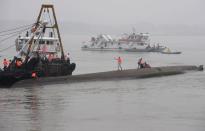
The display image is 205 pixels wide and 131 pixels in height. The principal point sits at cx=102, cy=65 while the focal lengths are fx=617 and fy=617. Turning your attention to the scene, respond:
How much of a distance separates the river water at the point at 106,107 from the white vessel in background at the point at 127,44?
80.8 m

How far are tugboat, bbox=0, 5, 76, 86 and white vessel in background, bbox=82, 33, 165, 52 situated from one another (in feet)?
254

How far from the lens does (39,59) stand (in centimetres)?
4525

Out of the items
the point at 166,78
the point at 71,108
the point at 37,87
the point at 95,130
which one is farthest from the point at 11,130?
the point at 166,78

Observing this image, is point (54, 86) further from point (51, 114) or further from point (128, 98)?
point (51, 114)

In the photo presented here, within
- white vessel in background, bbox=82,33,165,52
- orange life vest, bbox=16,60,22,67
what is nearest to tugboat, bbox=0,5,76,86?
orange life vest, bbox=16,60,22,67

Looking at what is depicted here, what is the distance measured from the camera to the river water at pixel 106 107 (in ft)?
90.7

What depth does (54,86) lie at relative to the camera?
44.5 metres

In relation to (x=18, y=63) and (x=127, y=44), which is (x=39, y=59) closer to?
(x=18, y=63)

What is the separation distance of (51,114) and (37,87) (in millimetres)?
Result: 12788

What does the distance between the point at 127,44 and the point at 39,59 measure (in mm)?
87665

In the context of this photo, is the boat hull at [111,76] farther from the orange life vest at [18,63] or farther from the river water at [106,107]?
the orange life vest at [18,63]

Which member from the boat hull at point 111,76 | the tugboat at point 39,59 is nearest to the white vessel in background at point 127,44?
the boat hull at point 111,76

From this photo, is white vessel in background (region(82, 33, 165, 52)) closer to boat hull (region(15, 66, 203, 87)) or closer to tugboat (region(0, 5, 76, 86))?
boat hull (region(15, 66, 203, 87))

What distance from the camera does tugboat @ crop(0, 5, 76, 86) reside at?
43.7 metres
